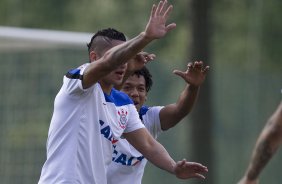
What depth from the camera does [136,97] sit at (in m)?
9.19

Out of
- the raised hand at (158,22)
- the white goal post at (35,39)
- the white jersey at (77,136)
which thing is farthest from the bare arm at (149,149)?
the white goal post at (35,39)

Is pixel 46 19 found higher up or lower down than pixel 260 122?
higher up

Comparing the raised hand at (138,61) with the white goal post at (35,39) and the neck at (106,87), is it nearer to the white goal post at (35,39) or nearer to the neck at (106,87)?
the neck at (106,87)

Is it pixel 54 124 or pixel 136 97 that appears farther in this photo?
pixel 136 97

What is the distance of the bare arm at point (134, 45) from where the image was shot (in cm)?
738

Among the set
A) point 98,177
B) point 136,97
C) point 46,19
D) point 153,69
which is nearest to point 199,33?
point 153,69

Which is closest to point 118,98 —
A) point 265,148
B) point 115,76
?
point 115,76

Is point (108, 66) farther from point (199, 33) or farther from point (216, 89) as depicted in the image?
point (216, 89)

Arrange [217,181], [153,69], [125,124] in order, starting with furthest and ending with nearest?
[217,181] → [153,69] → [125,124]

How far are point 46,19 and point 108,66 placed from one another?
15.7m

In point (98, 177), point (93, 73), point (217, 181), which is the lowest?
point (217, 181)

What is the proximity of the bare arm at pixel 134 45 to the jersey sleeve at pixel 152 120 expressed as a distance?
194 centimetres

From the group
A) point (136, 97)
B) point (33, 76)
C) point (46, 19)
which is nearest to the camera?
point (136, 97)

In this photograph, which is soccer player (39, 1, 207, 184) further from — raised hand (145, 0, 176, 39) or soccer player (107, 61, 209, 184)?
soccer player (107, 61, 209, 184)
